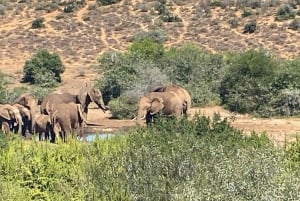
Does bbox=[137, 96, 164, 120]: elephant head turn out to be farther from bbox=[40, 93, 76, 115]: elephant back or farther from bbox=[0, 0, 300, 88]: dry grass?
bbox=[0, 0, 300, 88]: dry grass

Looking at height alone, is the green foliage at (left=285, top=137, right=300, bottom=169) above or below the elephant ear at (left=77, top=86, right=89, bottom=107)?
above

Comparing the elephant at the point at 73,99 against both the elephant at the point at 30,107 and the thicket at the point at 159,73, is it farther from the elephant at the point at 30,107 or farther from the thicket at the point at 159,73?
the thicket at the point at 159,73

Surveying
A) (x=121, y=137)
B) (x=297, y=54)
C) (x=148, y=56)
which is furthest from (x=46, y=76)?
(x=121, y=137)

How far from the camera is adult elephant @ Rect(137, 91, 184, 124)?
2162 cm

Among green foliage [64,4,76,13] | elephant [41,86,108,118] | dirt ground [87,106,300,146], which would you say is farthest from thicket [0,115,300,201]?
green foliage [64,4,76,13]

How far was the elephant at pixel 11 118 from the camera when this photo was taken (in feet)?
74.3

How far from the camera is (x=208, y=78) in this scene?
3525 centimetres

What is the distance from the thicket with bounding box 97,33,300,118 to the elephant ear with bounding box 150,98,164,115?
783cm

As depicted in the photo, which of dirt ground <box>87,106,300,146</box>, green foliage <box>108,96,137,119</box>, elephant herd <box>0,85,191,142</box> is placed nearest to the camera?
elephant herd <box>0,85,191,142</box>

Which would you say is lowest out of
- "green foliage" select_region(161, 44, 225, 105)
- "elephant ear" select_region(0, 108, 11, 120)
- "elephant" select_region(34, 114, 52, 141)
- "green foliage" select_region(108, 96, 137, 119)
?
"green foliage" select_region(161, 44, 225, 105)

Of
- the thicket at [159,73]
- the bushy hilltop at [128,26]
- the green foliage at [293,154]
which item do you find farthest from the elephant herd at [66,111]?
the bushy hilltop at [128,26]

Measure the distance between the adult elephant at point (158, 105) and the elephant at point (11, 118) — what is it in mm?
3593

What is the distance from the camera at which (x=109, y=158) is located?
13.1 metres

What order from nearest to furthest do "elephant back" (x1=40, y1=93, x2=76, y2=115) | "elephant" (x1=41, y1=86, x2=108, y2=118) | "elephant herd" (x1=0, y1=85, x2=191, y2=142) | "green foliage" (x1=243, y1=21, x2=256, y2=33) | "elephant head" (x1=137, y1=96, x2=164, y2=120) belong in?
"elephant herd" (x1=0, y1=85, x2=191, y2=142) < "elephant head" (x1=137, y1=96, x2=164, y2=120) < "elephant back" (x1=40, y1=93, x2=76, y2=115) < "elephant" (x1=41, y1=86, x2=108, y2=118) < "green foliage" (x1=243, y1=21, x2=256, y2=33)
